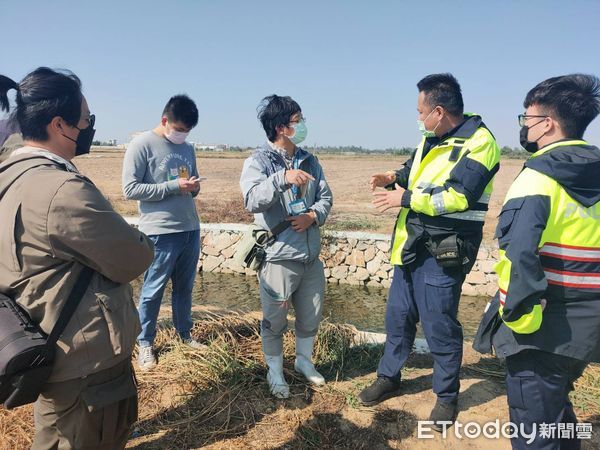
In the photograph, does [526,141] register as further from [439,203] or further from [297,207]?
[297,207]

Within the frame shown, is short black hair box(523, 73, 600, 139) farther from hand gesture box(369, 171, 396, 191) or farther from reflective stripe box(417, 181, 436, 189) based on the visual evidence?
hand gesture box(369, 171, 396, 191)

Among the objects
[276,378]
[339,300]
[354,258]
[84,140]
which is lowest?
[339,300]

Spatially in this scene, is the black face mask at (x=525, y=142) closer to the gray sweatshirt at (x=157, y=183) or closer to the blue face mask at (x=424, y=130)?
the blue face mask at (x=424, y=130)

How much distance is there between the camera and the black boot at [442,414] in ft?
8.73

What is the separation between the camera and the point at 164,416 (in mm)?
2721

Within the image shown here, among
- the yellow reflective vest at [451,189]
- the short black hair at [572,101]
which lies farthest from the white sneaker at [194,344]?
the short black hair at [572,101]

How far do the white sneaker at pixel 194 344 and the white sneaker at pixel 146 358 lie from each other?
283mm

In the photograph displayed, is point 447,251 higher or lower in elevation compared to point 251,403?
higher

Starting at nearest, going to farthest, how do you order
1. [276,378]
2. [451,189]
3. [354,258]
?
[451,189]
[276,378]
[354,258]

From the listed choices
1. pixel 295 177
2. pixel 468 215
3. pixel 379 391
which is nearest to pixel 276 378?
pixel 379 391

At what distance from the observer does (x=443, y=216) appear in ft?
8.59

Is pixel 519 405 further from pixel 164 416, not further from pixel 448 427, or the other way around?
pixel 164 416

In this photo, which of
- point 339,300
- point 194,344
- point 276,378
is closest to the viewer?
point 276,378

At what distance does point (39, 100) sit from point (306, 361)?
233 cm
